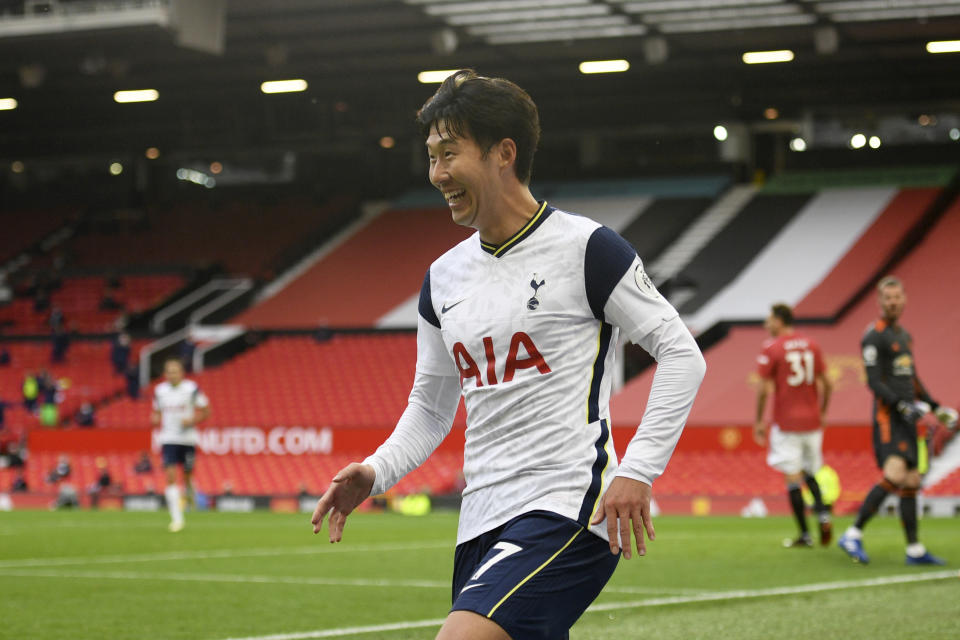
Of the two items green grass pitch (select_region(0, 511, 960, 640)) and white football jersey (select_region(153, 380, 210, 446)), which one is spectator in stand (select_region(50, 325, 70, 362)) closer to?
white football jersey (select_region(153, 380, 210, 446))

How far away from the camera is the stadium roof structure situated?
26.5 m

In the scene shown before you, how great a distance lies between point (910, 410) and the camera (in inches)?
434

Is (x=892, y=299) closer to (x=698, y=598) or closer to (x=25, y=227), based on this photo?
(x=698, y=598)

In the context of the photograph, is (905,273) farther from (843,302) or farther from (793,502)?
(793,502)

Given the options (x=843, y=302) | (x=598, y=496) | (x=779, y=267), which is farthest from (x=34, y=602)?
(x=779, y=267)

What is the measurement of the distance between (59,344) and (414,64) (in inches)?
437

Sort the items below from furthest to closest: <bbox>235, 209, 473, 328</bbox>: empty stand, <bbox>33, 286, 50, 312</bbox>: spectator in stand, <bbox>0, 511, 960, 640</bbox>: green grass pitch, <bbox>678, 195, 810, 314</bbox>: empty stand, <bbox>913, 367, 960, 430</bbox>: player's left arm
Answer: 1. <bbox>33, 286, 50, 312</bbox>: spectator in stand
2. <bbox>235, 209, 473, 328</bbox>: empty stand
3. <bbox>678, 195, 810, 314</bbox>: empty stand
4. <bbox>913, 367, 960, 430</bbox>: player's left arm
5. <bbox>0, 511, 960, 640</bbox>: green grass pitch

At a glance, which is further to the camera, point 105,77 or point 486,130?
point 105,77

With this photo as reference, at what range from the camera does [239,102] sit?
123ft

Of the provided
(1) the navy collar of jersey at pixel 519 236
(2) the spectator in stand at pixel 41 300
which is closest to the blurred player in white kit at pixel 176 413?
(1) the navy collar of jersey at pixel 519 236

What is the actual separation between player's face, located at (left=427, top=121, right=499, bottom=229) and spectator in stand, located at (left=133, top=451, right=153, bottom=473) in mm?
24056

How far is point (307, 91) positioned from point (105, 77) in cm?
488

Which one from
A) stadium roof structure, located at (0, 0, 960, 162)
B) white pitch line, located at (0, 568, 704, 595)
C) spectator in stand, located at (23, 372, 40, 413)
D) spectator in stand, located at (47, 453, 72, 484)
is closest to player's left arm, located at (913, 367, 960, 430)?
white pitch line, located at (0, 568, 704, 595)

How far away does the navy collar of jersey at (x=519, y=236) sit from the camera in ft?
12.9
